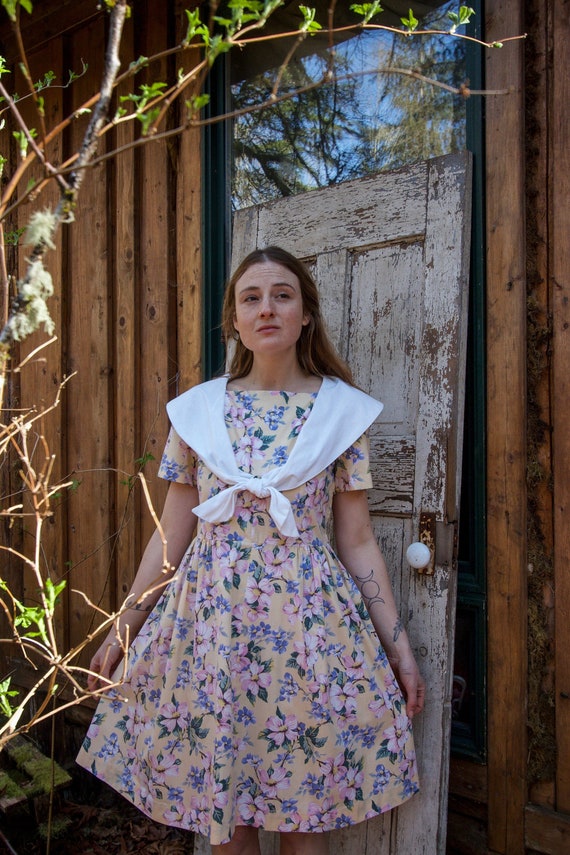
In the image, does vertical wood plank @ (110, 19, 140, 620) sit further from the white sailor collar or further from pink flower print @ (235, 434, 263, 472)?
pink flower print @ (235, 434, 263, 472)

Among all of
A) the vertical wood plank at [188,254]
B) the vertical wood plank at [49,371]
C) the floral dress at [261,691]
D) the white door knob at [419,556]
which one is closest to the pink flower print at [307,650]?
the floral dress at [261,691]

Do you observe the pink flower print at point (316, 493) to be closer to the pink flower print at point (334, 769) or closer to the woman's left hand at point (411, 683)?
the woman's left hand at point (411, 683)

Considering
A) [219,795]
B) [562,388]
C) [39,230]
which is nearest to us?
[39,230]

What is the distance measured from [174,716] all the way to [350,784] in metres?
0.49

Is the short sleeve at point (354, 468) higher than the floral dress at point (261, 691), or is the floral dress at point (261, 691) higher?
the short sleeve at point (354, 468)

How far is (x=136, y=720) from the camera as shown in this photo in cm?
193

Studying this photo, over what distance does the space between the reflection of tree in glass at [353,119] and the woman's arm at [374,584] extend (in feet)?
4.22

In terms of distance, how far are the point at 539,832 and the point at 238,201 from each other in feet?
8.16

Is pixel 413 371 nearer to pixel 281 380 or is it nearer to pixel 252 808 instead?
pixel 281 380

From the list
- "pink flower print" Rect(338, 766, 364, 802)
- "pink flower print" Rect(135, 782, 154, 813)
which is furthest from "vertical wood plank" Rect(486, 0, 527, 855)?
"pink flower print" Rect(135, 782, 154, 813)

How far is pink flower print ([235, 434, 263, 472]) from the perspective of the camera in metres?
1.95

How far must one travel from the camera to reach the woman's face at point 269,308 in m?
2.00

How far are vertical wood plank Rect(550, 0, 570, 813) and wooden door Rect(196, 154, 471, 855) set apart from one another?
264 mm

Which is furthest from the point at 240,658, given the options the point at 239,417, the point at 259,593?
the point at 239,417
